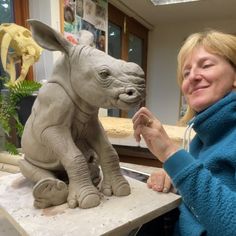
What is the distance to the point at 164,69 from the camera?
11.7ft

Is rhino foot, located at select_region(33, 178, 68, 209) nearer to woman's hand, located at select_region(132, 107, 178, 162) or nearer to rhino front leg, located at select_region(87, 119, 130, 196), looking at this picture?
rhino front leg, located at select_region(87, 119, 130, 196)

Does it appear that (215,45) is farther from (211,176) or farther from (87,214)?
(87,214)

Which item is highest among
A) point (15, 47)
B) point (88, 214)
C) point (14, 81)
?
point (15, 47)

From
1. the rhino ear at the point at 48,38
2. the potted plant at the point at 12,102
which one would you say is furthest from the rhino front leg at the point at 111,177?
the potted plant at the point at 12,102

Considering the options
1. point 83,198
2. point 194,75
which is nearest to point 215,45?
point 194,75

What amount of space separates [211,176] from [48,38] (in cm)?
45

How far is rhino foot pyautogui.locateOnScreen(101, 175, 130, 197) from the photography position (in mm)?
583

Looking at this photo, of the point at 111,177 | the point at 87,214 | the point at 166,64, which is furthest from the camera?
the point at 166,64

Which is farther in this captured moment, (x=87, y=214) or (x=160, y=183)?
(x=160, y=183)

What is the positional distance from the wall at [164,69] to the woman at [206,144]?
2.86 metres

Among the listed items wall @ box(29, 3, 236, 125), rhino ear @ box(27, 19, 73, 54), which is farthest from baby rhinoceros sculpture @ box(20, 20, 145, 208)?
wall @ box(29, 3, 236, 125)

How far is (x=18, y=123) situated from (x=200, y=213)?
878mm

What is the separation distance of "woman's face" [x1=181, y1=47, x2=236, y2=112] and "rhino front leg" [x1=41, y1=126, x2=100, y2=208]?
34 centimetres

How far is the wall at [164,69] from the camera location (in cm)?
343
